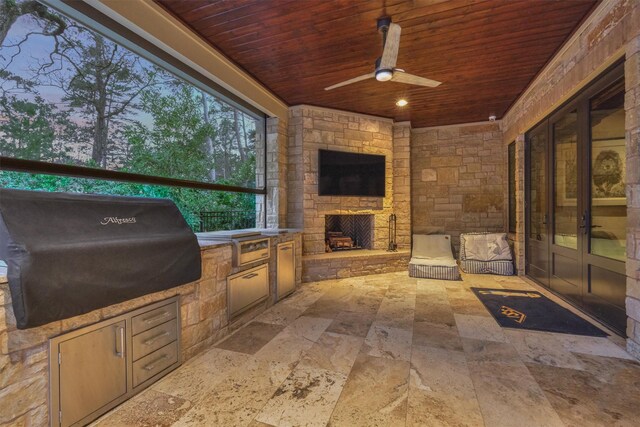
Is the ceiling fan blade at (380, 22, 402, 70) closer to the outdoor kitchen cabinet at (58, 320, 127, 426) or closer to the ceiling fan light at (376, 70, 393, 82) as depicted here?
the ceiling fan light at (376, 70, 393, 82)

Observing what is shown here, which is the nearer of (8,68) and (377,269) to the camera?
(8,68)

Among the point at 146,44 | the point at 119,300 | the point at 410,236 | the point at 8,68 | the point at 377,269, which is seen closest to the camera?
the point at 119,300

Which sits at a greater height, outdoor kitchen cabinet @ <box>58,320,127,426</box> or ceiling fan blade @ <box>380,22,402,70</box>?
ceiling fan blade @ <box>380,22,402,70</box>

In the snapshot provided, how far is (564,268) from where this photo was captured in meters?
3.47

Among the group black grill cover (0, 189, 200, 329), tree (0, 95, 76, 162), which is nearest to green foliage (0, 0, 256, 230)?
tree (0, 95, 76, 162)

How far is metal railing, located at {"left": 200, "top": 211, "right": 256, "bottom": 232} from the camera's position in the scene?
11.6ft

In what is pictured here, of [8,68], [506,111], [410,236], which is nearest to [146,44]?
[8,68]

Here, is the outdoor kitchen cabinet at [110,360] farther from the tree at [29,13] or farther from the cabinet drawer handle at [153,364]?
the tree at [29,13]

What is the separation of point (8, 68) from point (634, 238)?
4436 millimetres

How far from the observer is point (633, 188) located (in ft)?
6.89

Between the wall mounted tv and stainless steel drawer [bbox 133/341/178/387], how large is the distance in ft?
10.5

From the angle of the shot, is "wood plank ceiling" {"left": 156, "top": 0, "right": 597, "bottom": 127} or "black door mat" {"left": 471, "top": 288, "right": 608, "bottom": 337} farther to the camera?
"black door mat" {"left": 471, "top": 288, "right": 608, "bottom": 337}

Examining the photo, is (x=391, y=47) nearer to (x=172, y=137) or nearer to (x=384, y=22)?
(x=384, y=22)

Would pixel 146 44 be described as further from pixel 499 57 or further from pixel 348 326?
pixel 499 57
